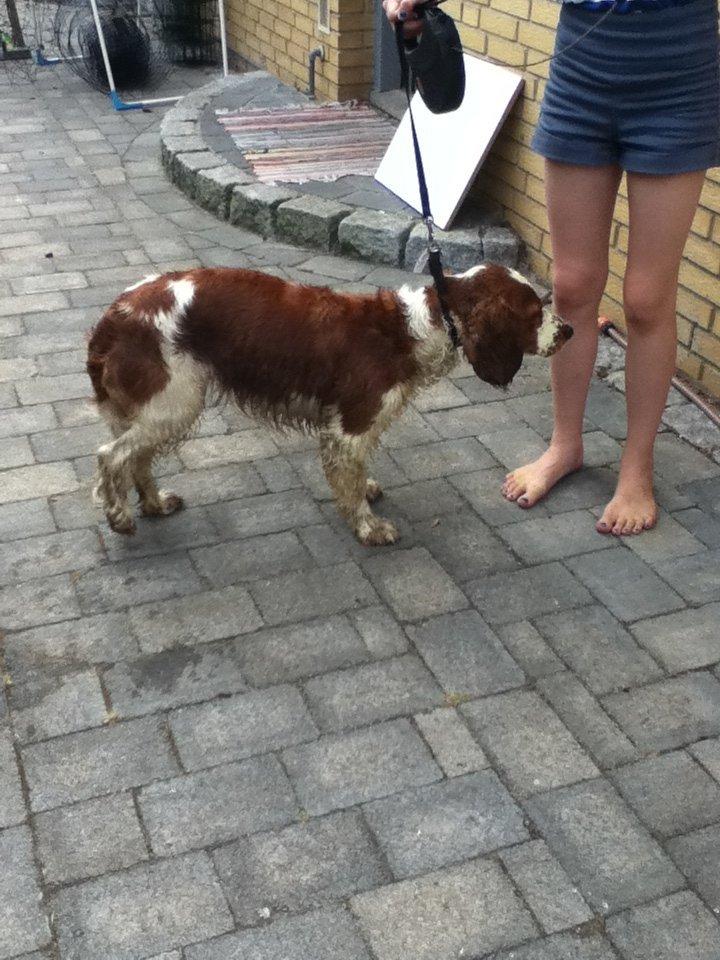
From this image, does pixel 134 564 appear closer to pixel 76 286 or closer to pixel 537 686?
pixel 537 686

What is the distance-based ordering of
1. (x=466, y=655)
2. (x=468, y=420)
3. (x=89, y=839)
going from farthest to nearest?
(x=468, y=420), (x=466, y=655), (x=89, y=839)

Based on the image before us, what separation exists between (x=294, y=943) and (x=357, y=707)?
759mm

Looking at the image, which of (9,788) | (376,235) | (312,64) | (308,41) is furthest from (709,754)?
(308,41)

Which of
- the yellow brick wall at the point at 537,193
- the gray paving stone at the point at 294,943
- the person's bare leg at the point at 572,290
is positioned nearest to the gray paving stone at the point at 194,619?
the gray paving stone at the point at 294,943

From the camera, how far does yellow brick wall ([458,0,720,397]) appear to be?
14.5 feet

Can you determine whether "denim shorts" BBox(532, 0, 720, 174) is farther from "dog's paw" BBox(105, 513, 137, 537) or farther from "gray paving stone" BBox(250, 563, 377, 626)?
"dog's paw" BBox(105, 513, 137, 537)

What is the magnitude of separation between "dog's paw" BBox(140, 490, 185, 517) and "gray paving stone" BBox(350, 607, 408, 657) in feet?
2.80

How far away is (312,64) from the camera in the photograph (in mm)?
8070

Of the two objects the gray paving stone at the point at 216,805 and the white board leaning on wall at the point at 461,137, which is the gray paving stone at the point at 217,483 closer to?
the gray paving stone at the point at 216,805

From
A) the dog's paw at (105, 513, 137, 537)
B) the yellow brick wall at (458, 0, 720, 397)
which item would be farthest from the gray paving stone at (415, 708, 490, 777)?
the yellow brick wall at (458, 0, 720, 397)

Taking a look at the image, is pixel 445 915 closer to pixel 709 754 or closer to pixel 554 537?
pixel 709 754

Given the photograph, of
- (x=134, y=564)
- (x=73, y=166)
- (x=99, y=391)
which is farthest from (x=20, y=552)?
(x=73, y=166)

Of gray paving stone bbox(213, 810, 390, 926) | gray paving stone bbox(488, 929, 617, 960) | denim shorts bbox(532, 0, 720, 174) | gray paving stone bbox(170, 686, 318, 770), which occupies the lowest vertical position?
gray paving stone bbox(170, 686, 318, 770)

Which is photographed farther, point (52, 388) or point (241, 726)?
point (52, 388)
